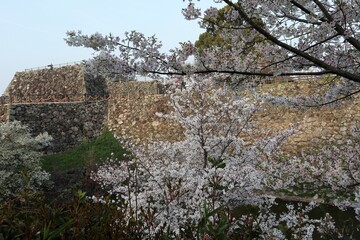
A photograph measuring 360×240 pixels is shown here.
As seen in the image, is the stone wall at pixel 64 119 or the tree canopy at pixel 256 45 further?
the stone wall at pixel 64 119

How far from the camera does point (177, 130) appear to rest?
56.7 feet

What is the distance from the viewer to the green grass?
16469 mm

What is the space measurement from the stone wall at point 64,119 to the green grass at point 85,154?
1.04 meters

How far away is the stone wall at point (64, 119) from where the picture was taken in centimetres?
2003

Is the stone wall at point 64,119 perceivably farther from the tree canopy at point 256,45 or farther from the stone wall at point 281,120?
the tree canopy at point 256,45

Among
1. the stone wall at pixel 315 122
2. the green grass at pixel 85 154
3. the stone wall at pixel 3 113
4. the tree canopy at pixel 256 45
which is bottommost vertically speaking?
the green grass at pixel 85 154

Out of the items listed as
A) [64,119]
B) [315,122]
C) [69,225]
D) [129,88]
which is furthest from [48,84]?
[69,225]

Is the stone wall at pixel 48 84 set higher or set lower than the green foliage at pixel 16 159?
higher

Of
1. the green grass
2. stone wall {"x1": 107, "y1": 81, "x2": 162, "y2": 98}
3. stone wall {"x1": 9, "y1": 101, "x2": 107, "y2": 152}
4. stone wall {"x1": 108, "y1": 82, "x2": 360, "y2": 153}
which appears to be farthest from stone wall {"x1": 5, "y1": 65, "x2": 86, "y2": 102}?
the green grass

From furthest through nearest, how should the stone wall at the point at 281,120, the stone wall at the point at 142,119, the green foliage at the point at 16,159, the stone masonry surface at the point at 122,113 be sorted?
the stone wall at the point at 142,119
the stone masonry surface at the point at 122,113
the stone wall at the point at 281,120
the green foliage at the point at 16,159

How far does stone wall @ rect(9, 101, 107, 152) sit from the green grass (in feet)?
3.42

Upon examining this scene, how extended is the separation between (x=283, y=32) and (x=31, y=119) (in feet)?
60.1

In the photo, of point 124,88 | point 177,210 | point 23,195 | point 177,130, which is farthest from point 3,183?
point 124,88

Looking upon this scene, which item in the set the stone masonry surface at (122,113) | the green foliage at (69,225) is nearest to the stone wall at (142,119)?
the stone masonry surface at (122,113)
